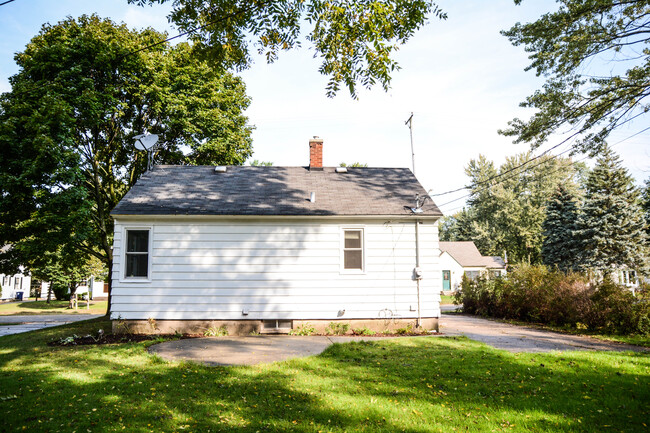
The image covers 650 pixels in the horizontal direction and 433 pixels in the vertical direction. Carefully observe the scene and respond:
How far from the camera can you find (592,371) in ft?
22.1

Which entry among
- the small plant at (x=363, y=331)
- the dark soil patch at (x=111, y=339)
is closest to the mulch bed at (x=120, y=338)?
the dark soil patch at (x=111, y=339)

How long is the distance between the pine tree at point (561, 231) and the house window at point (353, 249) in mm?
29556

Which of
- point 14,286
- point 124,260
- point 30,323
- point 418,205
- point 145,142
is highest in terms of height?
point 145,142

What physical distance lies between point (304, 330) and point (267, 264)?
2.22 metres

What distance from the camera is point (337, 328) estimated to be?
11305 millimetres

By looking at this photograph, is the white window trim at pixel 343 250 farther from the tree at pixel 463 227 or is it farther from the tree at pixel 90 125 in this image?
the tree at pixel 463 227

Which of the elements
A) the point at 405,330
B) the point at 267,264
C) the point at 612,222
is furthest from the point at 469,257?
the point at 267,264

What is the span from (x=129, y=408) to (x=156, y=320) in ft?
21.5

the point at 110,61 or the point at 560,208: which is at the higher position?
the point at 110,61

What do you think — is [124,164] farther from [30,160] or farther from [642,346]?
[642,346]

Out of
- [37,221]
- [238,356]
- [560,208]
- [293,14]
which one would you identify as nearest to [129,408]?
[238,356]

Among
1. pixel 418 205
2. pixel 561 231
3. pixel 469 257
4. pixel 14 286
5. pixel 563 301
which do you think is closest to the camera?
pixel 418 205

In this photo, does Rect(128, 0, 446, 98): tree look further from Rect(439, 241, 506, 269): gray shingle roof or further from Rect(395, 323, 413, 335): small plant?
Rect(439, 241, 506, 269): gray shingle roof

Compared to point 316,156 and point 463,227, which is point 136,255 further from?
point 463,227
